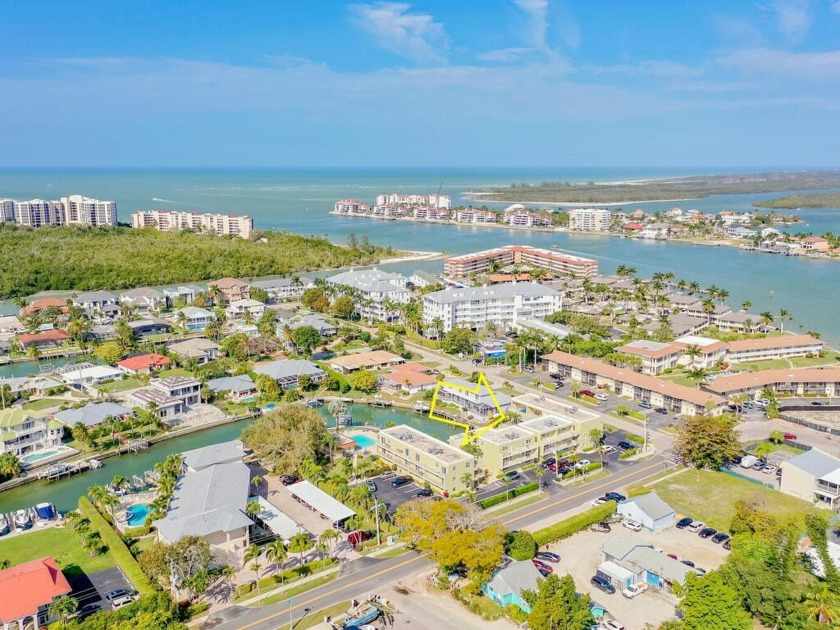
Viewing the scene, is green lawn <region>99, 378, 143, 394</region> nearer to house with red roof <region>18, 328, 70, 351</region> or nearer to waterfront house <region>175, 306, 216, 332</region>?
house with red roof <region>18, 328, 70, 351</region>

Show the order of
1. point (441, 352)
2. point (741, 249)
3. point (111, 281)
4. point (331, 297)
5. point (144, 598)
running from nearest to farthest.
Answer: point (144, 598), point (441, 352), point (331, 297), point (111, 281), point (741, 249)

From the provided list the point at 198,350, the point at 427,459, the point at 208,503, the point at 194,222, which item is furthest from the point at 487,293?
the point at 194,222

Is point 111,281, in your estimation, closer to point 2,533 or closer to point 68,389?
point 68,389

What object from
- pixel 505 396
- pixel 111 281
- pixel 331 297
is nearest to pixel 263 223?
pixel 111 281

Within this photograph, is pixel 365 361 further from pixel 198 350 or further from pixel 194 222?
pixel 194 222

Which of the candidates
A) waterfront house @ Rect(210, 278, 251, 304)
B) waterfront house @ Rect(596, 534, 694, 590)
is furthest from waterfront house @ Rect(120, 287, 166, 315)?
waterfront house @ Rect(596, 534, 694, 590)
